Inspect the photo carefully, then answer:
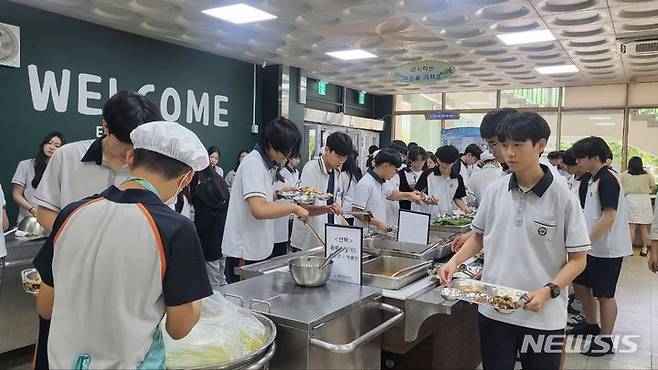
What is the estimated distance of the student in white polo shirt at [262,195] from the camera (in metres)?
2.43

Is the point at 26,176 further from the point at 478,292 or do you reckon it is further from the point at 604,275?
the point at 604,275

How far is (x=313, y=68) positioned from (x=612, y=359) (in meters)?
5.86

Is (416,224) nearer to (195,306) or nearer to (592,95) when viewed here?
→ (195,306)

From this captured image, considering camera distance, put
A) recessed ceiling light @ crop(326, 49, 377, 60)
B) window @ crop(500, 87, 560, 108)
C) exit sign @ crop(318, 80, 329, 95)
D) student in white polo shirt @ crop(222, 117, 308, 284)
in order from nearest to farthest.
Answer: student in white polo shirt @ crop(222, 117, 308, 284)
recessed ceiling light @ crop(326, 49, 377, 60)
exit sign @ crop(318, 80, 329, 95)
window @ crop(500, 87, 560, 108)

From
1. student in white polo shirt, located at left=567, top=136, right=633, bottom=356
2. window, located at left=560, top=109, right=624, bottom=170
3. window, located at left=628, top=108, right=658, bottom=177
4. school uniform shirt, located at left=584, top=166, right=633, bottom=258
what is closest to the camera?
school uniform shirt, located at left=584, top=166, right=633, bottom=258

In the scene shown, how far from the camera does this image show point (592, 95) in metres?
8.68

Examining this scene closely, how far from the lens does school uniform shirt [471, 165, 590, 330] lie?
171 centimetres

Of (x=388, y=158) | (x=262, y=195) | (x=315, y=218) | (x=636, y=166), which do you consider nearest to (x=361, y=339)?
(x=262, y=195)

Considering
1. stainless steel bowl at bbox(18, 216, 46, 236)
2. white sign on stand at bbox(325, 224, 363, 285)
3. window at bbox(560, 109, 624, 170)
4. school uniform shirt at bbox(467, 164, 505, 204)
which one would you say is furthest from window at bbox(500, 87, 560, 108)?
stainless steel bowl at bbox(18, 216, 46, 236)

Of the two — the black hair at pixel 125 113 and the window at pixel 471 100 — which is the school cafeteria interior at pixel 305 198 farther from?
the window at pixel 471 100

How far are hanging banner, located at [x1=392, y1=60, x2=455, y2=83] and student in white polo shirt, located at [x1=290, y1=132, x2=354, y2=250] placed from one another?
176cm

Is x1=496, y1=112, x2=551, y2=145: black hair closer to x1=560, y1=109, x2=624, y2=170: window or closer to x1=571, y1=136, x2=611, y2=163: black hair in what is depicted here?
x1=571, y1=136, x2=611, y2=163: black hair

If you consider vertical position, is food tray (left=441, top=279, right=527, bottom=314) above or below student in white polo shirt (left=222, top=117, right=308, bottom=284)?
below

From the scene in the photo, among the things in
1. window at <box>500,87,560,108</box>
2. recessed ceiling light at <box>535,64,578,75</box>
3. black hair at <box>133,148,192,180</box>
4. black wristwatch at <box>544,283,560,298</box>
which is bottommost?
black wristwatch at <box>544,283,560,298</box>
